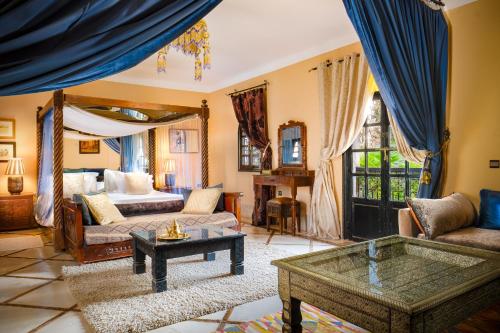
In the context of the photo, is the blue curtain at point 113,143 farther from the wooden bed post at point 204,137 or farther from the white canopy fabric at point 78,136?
the wooden bed post at point 204,137

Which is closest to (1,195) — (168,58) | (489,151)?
(168,58)

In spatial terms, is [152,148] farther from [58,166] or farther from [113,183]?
[58,166]

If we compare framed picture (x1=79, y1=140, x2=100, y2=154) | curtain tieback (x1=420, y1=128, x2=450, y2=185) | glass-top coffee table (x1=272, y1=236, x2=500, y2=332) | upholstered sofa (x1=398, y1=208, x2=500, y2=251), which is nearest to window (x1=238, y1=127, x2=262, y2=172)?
framed picture (x1=79, y1=140, x2=100, y2=154)

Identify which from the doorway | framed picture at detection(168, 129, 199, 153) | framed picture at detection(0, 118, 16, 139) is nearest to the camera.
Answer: the doorway

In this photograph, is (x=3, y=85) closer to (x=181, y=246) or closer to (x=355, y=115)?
(x=181, y=246)

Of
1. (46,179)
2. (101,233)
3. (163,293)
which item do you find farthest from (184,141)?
(163,293)

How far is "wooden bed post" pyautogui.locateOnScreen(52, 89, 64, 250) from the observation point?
453 cm

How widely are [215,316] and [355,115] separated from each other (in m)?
3.34

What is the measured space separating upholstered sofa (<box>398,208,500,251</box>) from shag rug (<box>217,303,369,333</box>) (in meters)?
1.38

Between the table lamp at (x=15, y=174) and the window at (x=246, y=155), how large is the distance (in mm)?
3854

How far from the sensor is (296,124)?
5984 mm

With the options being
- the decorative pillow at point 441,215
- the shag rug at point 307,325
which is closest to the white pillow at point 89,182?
the shag rug at point 307,325

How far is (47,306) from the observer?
2.95m

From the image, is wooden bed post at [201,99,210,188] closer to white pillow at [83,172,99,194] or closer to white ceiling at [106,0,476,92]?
white ceiling at [106,0,476,92]
